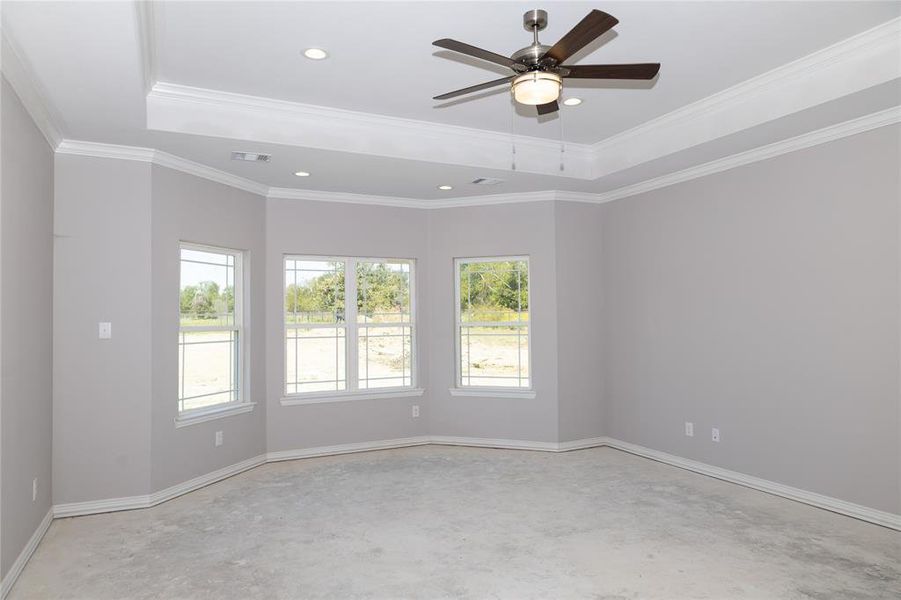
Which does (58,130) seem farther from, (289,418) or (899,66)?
(899,66)

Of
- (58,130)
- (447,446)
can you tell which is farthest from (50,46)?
(447,446)

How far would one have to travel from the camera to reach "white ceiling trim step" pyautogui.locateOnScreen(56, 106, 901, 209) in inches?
157

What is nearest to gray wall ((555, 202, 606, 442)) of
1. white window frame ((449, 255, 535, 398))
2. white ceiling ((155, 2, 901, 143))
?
white window frame ((449, 255, 535, 398))

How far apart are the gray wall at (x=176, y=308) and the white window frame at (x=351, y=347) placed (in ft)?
0.91

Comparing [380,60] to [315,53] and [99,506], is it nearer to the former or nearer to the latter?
[315,53]

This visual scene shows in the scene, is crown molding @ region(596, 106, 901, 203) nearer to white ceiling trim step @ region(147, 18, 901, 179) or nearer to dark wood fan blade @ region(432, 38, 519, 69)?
white ceiling trim step @ region(147, 18, 901, 179)

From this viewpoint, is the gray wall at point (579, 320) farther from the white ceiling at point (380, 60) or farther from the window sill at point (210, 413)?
the window sill at point (210, 413)

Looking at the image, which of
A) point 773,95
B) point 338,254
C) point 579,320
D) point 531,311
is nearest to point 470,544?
point 531,311

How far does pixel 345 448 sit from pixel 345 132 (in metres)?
3.03

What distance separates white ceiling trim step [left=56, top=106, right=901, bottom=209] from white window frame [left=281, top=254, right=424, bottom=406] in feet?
1.91

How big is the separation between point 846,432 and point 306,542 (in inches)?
139

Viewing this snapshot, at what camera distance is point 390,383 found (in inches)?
243

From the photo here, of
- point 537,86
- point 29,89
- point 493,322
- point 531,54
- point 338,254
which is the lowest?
point 493,322

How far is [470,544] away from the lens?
3.54 metres
